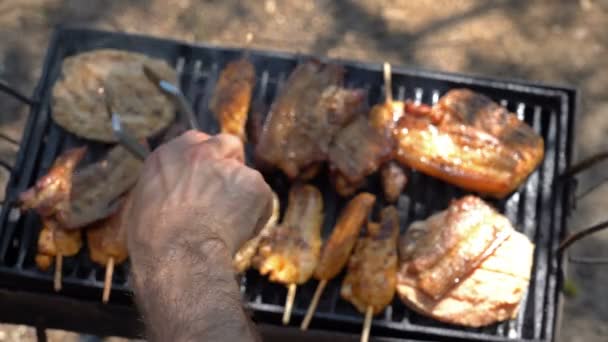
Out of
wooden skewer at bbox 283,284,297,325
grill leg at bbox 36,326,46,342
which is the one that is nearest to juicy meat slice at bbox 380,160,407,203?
wooden skewer at bbox 283,284,297,325

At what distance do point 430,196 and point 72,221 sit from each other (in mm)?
1818

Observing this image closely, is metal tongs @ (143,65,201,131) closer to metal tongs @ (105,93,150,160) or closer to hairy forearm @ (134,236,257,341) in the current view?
metal tongs @ (105,93,150,160)

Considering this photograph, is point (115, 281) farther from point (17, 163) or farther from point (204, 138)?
point (204, 138)

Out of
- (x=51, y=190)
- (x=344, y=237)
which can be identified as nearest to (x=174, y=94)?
(x=51, y=190)

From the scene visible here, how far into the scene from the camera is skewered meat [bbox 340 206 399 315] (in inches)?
130

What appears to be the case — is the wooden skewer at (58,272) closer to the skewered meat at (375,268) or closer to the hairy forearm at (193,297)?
the hairy forearm at (193,297)

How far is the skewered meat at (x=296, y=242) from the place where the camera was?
338 centimetres

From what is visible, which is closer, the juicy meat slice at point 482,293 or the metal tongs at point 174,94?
the juicy meat slice at point 482,293

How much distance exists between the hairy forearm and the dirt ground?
361 cm

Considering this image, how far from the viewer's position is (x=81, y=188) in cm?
357

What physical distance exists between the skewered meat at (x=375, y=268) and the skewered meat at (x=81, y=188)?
119 cm

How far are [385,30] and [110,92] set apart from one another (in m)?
2.76

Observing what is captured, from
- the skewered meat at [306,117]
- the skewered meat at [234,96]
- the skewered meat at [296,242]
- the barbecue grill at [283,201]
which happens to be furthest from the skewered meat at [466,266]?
the skewered meat at [234,96]

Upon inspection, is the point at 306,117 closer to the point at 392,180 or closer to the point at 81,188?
the point at 392,180
